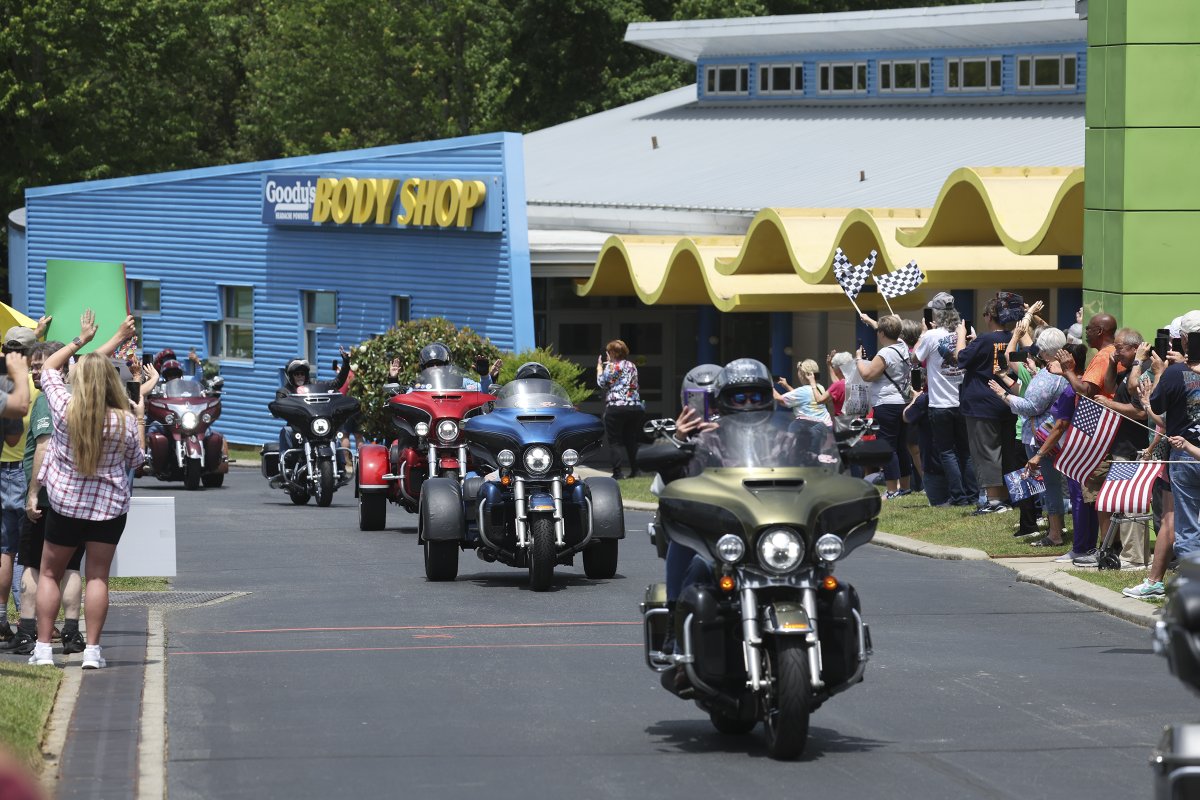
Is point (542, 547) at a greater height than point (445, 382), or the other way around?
point (445, 382)

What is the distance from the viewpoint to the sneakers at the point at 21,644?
35.8 feet

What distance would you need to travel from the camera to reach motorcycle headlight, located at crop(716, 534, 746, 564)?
805 cm

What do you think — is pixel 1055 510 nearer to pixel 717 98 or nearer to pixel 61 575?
pixel 61 575

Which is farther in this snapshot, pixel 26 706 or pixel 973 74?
pixel 973 74

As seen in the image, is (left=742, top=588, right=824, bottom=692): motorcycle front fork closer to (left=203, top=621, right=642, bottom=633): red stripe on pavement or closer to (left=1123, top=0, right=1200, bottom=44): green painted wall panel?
(left=203, top=621, right=642, bottom=633): red stripe on pavement

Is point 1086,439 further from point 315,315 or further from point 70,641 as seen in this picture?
point 315,315

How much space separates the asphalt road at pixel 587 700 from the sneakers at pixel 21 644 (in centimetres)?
77

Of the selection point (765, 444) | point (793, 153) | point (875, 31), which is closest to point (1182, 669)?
point (765, 444)

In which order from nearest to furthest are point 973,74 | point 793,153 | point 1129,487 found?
point 1129,487, point 793,153, point 973,74

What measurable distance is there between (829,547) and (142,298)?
3360 cm

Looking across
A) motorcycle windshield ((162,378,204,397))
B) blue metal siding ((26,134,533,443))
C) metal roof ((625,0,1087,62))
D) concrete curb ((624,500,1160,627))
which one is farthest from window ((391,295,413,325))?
concrete curb ((624,500,1160,627))

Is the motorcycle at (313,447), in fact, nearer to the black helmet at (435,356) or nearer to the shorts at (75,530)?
the black helmet at (435,356)

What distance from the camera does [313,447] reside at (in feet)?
74.1

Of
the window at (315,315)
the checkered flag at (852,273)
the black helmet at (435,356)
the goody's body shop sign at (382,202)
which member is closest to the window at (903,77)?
the goody's body shop sign at (382,202)
